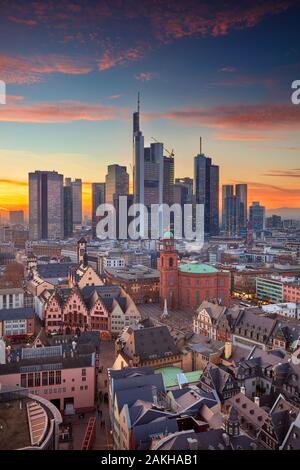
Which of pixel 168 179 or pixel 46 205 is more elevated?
pixel 168 179

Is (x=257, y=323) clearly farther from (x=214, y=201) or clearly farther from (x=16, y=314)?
(x=214, y=201)

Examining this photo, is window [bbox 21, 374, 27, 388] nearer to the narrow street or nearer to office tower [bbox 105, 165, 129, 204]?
the narrow street

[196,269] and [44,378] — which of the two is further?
[196,269]

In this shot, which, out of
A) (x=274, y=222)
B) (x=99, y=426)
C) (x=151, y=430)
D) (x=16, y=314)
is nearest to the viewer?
(x=151, y=430)

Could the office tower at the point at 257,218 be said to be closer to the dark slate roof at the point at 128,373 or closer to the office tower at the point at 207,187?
the office tower at the point at 207,187

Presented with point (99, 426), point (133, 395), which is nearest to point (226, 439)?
point (133, 395)

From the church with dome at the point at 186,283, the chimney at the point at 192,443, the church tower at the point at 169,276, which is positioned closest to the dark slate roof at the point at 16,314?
the church with dome at the point at 186,283

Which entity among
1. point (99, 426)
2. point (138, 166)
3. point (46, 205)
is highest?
point (138, 166)

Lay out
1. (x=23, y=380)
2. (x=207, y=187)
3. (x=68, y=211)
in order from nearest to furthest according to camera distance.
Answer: (x=23, y=380)
(x=68, y=211)
(x=207, y=187)
